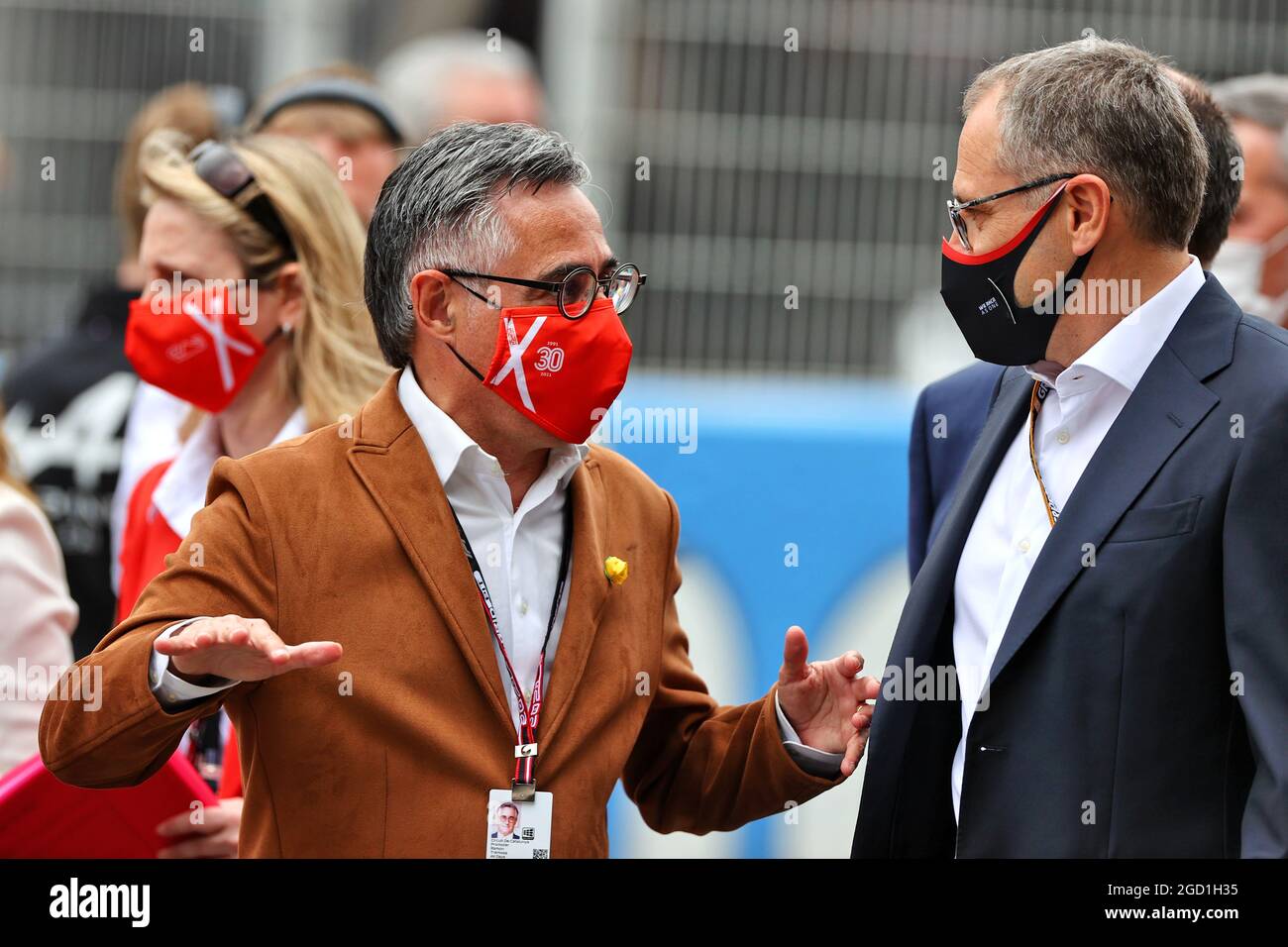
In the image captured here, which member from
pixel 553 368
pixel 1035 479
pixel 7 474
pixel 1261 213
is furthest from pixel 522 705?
pixel 1261 213

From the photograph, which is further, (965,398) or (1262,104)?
(1262,104)

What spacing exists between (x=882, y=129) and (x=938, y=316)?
40.8 inches

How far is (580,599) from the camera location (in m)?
3.21

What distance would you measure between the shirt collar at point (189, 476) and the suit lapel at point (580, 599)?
3.66ft

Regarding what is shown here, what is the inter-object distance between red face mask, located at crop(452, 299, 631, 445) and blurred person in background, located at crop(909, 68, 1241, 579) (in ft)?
2.67

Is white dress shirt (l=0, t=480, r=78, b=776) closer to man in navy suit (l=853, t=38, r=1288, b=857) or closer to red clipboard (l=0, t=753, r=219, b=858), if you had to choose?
red clipboard (l=0, t=753, r=219, b=858)

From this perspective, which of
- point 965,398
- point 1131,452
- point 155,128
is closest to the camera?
point 1131,452

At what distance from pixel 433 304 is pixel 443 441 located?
11.4 inches

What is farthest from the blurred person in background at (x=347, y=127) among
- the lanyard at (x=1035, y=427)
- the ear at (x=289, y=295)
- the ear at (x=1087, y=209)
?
the ear at (x=1087, y=209)

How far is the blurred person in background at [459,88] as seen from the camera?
7.24 m

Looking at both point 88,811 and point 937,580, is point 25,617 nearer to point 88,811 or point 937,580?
point 88,811

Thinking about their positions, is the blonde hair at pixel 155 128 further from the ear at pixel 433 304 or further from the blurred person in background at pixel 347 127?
the ear at pixel 433 304

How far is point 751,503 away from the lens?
6602mm
